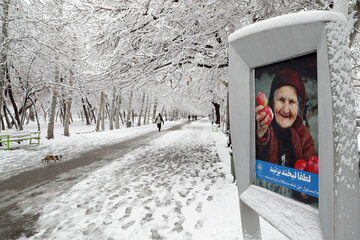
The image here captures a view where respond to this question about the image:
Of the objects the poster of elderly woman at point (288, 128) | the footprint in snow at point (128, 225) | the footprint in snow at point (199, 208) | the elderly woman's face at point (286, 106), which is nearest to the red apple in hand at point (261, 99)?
the poster of elderly woman at point (288, 128)

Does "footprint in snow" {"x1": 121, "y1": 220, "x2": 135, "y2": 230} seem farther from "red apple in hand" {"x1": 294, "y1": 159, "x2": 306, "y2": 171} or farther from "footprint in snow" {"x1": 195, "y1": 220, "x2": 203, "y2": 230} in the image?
"red apple in hand" {"x1": 294, "y1": 159, "x2": 306, "y2": 171}

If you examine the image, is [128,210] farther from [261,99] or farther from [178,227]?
[261,99]

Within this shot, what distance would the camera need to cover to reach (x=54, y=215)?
3.44 meters

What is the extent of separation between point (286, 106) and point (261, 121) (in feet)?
0.88

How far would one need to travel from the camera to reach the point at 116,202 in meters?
3.95

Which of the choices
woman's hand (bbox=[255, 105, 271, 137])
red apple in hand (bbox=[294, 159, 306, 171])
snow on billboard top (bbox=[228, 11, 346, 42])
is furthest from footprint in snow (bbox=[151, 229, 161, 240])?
snow on billboard top (bbox=[228, 11, 346, 42])

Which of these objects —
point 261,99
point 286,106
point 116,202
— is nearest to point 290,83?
point 286,106

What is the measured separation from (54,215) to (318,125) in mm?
4096

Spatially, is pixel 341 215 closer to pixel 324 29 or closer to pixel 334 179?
pixel 334 179

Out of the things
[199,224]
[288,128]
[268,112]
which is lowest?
[199,224]

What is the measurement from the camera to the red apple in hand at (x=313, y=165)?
136 cm

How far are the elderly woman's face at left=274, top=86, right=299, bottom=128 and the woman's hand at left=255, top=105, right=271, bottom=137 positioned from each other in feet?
0.35

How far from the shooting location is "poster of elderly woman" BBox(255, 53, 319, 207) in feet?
4.58

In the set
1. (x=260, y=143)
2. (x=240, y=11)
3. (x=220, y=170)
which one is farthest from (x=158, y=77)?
(x=260, y=143)
